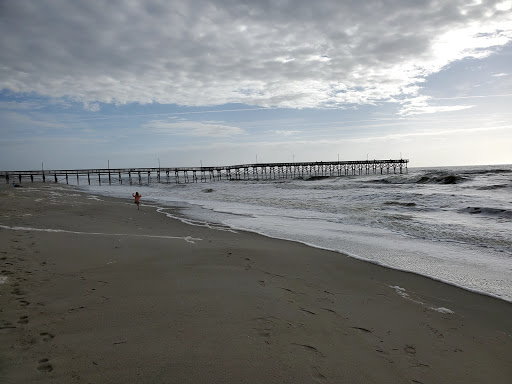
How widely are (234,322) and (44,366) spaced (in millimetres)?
1682

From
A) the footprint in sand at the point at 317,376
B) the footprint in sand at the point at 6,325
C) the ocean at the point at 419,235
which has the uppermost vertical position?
the footprint in sand at the point at 6,325

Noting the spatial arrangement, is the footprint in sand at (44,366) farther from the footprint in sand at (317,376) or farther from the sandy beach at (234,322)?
the footprint in sand at (317,376)

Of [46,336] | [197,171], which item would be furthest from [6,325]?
[197,171]

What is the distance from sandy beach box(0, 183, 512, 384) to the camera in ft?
8.49

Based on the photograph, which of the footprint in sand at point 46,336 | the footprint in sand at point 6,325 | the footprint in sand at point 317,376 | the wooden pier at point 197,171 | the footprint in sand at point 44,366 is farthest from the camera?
the wooden pier at point 197,171

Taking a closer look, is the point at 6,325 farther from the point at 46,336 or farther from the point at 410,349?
the point at 410,349

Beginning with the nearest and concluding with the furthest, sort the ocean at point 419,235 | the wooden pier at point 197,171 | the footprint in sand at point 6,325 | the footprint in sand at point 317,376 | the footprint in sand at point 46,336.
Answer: the footprint in sand at point 317,376
the footprint in sand at point 46,336
the footprint in sand at point 6,325
the ocean at point 419,235
the wooden pier at point 197,171

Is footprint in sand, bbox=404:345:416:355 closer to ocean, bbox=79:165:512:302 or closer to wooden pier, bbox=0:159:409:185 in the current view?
ocean, bbox=79:165:512:302

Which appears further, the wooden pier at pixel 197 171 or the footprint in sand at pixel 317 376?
the wooden pier at pixel 197 171

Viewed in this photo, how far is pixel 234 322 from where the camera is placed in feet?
11.2

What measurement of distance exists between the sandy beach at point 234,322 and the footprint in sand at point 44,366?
12mm

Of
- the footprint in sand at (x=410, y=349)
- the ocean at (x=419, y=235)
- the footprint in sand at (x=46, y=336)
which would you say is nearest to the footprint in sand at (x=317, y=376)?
the footprint in sand at (x=410, y=349)

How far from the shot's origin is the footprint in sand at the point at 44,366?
7.91ft

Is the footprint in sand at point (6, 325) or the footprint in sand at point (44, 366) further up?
the footprint in sand at point (6, 325)
